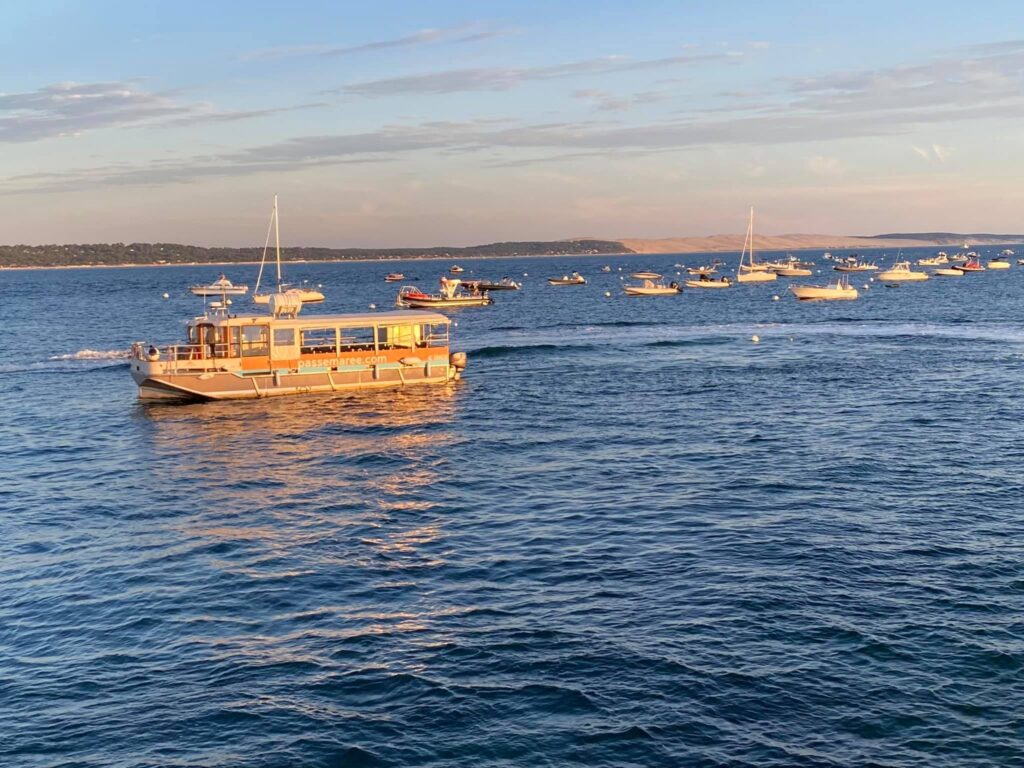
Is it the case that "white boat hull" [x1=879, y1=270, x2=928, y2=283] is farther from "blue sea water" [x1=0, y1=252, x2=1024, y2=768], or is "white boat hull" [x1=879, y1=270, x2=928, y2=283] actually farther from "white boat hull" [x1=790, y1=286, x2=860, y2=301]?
"blue sea water" [x1=0, y1=252, x2=1024, y2=768]

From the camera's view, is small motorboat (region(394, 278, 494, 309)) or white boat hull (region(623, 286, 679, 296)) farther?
white boat hull (region(623, 286, 679, 296))

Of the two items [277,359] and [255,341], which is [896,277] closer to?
[277,359]

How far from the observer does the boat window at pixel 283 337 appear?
2443 inches

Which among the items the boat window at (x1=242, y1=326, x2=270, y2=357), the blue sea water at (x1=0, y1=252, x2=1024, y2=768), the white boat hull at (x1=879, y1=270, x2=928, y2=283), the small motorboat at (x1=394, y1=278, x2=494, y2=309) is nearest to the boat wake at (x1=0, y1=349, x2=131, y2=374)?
the blue sea water at (x1=0, y1=252, x2=1024, y2=768)

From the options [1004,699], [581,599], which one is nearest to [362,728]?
[581,599]

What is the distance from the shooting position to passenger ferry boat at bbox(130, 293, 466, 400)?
61062mm

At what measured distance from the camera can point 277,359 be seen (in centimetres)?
6238

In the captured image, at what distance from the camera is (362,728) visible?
21062 millimetres

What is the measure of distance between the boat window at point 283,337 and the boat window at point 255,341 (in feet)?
1.56

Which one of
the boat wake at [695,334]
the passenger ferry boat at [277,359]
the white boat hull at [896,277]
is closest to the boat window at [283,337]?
the passenger ferry boat at [277,359]

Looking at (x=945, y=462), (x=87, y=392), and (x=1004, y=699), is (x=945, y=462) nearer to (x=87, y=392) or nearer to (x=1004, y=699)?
(x=1004, y=699)

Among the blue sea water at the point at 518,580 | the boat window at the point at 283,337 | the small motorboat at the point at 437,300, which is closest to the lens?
the blue sea water at the point at 518,580

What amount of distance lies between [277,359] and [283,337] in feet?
4.58

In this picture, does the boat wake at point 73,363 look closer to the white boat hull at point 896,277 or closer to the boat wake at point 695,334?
the boat wake at point 695,334
